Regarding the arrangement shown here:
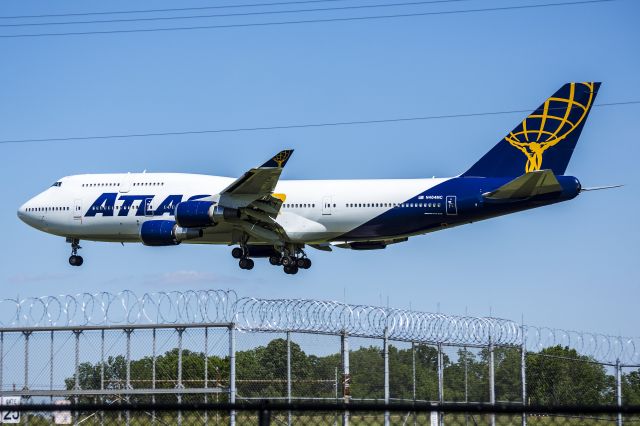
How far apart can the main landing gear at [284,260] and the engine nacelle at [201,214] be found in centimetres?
369

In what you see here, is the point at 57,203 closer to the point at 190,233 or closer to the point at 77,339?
the point at 190,233

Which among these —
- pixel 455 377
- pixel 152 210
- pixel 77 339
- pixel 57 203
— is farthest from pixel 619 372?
pixel 57 203

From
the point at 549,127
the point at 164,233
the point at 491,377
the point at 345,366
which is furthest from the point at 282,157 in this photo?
the point at 345,366

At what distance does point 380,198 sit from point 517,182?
274 inches

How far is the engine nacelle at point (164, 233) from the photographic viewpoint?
47812 mm

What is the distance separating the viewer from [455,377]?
3266 cm

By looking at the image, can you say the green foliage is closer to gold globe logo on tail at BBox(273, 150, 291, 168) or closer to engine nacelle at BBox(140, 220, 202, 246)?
engine nacelle at BBox(140, 220, 202, 246)

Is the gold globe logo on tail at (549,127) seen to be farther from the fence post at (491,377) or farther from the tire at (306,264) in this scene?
the fence post at (491,377)

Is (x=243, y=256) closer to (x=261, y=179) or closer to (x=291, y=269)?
(x=291, y=269)

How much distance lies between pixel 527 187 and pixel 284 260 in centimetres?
1276

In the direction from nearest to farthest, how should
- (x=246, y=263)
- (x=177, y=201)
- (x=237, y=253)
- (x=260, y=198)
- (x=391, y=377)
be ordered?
(x=391, y=377) < (x=260, y=198) < (x=177, y=201) < (x=246, y=263) < (x=237, y=253)

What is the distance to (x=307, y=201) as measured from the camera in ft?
160

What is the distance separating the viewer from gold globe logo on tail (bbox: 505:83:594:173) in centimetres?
4703

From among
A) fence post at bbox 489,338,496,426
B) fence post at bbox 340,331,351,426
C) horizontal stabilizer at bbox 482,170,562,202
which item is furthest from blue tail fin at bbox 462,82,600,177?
fence post at bbox 340,331,351,426
